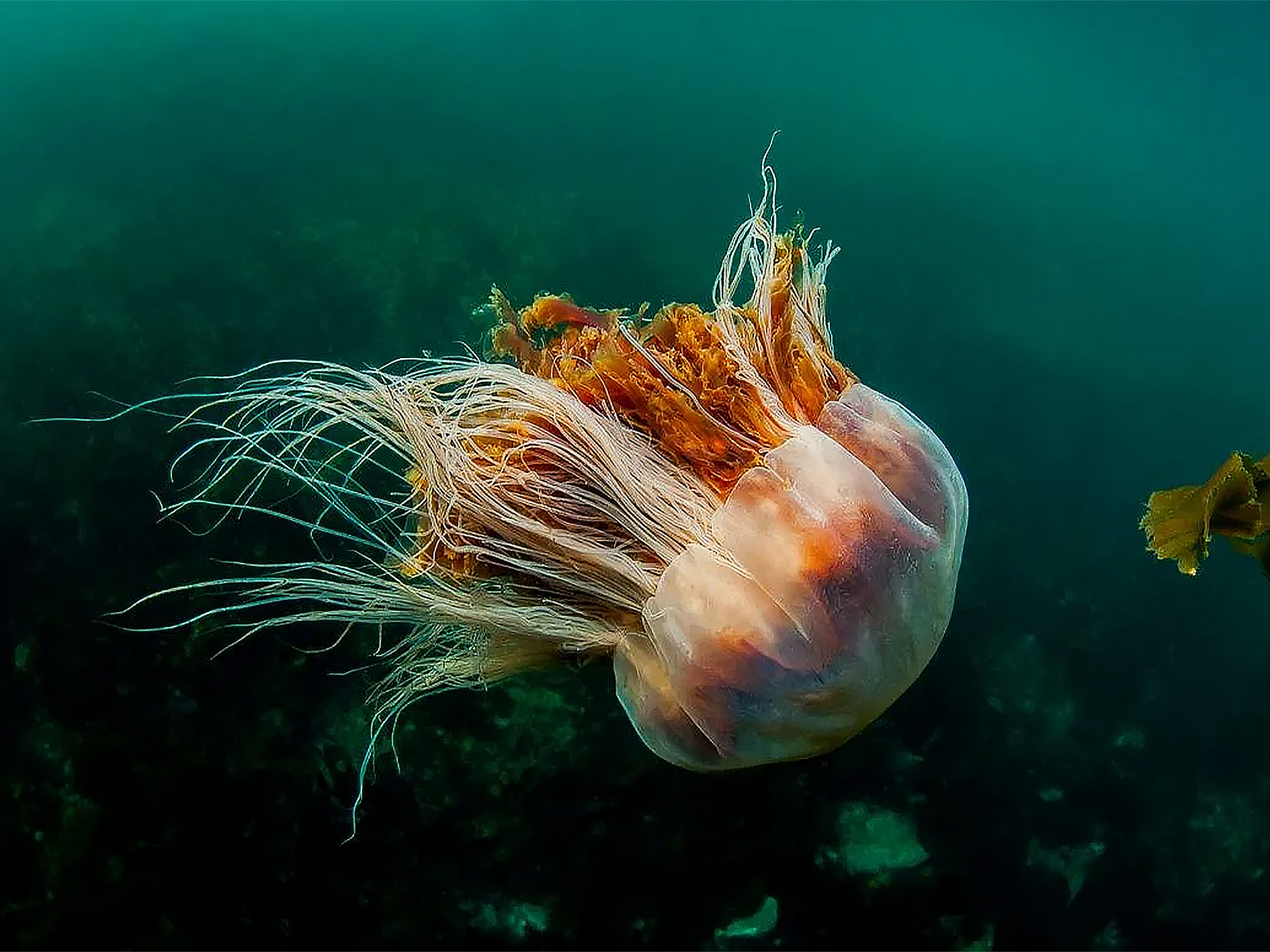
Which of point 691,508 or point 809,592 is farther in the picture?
point 691,508

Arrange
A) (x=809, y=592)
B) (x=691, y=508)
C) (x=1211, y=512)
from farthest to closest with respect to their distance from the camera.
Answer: (x=1211, y=512) < (x=691, y=508) < (x=809, y=592)

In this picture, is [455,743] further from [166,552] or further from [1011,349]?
[1011,349]

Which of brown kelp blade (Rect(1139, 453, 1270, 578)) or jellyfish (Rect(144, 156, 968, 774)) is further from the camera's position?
brown kelp blade (Rect(1139, 453, 1270, 578))

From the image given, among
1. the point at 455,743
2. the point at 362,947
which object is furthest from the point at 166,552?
the point at 362,947

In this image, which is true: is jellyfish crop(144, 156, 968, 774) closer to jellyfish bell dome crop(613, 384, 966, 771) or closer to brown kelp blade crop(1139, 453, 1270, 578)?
jellyfish bell dome crop(613, 384, 966, 771)

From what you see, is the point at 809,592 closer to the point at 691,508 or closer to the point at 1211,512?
the point at 691,508

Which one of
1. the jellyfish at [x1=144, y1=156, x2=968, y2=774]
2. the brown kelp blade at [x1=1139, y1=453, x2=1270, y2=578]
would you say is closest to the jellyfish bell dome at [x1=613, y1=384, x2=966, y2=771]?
the jellyfish at [x1=144, y1=156, x2=968, y2=774]

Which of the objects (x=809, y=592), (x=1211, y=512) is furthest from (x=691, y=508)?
(x=1211, y=512)
